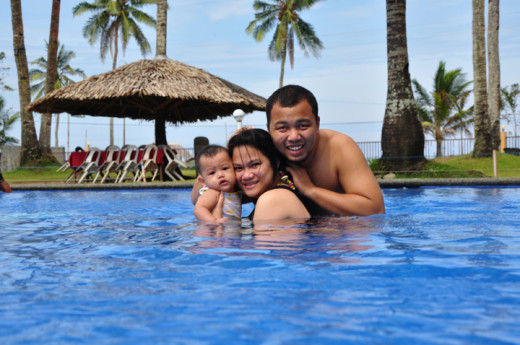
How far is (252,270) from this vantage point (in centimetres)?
268

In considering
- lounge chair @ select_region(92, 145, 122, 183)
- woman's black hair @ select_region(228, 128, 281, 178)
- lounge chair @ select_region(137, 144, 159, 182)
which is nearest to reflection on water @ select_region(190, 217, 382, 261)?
woman's black hair @ select_region(228, 128, 281, 178)

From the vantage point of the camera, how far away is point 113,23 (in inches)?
1526

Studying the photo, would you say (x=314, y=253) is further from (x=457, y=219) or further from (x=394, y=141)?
(x=394, y=141)

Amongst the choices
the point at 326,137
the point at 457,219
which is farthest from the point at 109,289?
the point at 457,219

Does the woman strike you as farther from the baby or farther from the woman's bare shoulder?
the baby

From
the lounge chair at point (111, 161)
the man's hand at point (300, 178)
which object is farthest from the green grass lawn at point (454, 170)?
the man's hand at point (300, 178)

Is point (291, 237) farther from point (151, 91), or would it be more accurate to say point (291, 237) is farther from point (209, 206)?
point (151, 91)

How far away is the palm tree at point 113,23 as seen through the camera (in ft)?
123

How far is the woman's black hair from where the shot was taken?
3.82m

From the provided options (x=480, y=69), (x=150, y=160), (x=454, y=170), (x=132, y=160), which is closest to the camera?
(x=454, y=170)

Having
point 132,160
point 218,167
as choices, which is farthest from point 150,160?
point 218,167

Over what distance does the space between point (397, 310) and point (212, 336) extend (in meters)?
0.72

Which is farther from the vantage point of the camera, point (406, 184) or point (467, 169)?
point (467, 169)

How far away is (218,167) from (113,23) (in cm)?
3795
